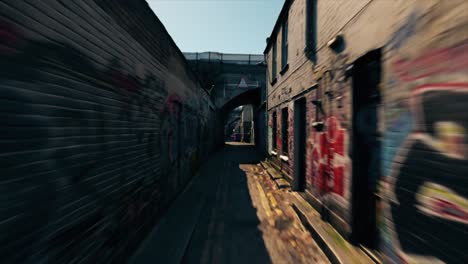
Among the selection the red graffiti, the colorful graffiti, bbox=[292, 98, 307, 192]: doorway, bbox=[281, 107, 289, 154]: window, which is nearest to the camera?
the colorful graffiti

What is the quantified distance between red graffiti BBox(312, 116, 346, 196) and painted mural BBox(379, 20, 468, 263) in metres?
1.02

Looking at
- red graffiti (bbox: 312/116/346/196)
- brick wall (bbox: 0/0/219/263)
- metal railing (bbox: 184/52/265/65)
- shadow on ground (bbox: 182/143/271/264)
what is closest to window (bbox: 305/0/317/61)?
red graffiti (bbox: 312/116/346/196)

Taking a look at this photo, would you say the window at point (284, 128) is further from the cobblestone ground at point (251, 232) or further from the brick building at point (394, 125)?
the brick building at point (394, 125)

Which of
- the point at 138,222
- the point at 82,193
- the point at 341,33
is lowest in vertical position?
the point at 138,222

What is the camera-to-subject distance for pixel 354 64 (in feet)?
11.0

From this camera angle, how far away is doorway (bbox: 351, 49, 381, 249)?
319 cm

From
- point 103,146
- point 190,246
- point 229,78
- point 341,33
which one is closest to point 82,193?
point 103,146

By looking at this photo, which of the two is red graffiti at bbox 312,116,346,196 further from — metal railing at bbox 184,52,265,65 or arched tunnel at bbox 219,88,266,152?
metal railing at bbox 184,52,265,65

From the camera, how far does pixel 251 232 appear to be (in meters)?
4.10

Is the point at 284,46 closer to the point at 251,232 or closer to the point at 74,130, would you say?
the point at 251,232

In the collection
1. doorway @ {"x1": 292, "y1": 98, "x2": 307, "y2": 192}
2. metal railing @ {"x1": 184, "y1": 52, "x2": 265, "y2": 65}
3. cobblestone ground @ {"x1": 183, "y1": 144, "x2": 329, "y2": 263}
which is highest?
metal railing @ {"x1": 184, "y1": 52, "x2": 265, "y2": 65}

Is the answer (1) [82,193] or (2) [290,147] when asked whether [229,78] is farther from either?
(1) [82,193]

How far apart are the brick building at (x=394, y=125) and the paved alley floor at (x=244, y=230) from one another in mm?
858

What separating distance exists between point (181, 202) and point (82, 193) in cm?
374
